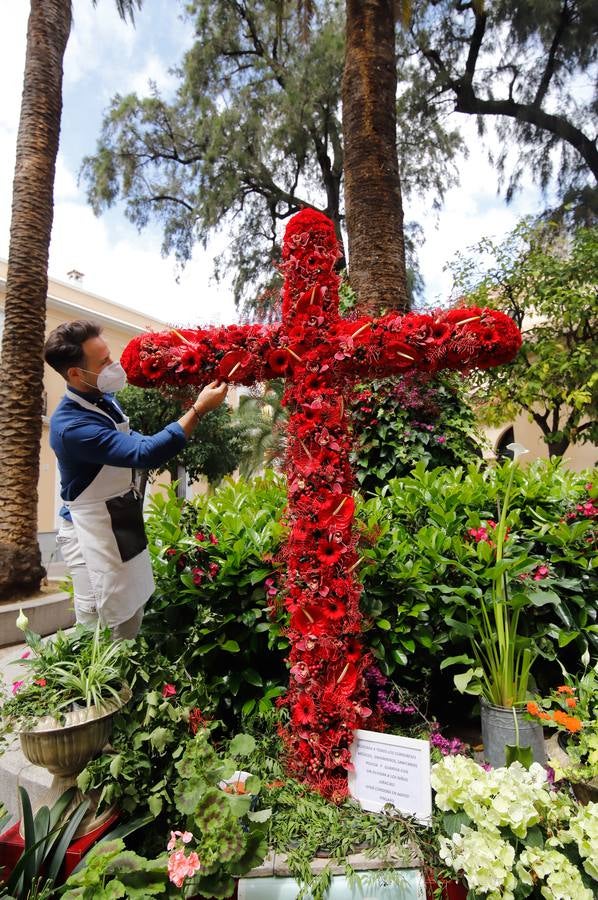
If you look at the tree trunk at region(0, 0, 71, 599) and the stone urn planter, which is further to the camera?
the tree trunk at region(0, 0, 71, 599)

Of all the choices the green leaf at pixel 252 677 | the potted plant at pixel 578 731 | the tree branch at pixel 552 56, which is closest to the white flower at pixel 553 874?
the potted plant at pixel 578 731

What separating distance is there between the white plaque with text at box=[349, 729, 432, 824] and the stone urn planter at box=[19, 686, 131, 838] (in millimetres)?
852

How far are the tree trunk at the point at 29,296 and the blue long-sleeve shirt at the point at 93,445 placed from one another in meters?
4.61

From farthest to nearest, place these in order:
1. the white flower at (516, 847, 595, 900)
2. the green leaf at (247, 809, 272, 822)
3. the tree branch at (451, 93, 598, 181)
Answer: the tree branch at (451, 93, 598, 181)
the green leaf at (247, 809, 272, 822)
the white flower at (516, 847, 595, 900)

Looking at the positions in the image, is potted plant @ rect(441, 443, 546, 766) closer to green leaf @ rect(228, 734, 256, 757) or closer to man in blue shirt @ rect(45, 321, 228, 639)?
green leaf @ rect(228, 734, 256, 757)

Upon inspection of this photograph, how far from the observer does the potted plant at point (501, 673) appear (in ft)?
6.75

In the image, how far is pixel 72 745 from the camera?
172cm

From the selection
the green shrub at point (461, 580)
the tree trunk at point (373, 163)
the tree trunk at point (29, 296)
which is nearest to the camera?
the green shrub at point (461, 580)

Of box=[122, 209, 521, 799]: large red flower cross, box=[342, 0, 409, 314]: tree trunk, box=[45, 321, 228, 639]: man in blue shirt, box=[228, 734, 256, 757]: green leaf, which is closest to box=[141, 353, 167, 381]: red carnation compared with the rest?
box=[122, 209, 521, 799]: large red flower cross

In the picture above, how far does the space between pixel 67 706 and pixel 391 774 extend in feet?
3.71

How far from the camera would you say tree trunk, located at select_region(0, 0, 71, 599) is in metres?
6.14

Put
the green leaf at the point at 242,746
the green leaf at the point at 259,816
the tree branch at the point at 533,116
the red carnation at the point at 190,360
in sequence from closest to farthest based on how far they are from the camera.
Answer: the green leaf at the point at 259,816 → the green leaf at the point at 242,746 → the red carnation at the point at 190,360 → the tree branch at the point at 533,116

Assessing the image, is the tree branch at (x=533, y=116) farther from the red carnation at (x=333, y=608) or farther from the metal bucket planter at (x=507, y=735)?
the red carnation at (x=333, y=608)

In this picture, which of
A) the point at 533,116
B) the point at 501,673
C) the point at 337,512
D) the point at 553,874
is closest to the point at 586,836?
the point at 553,874
